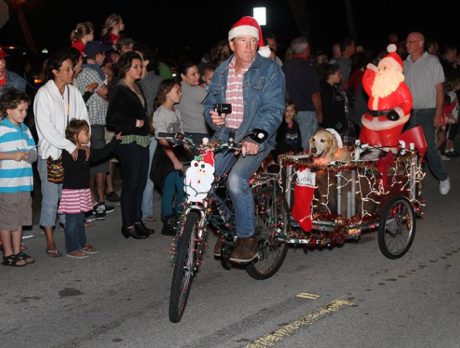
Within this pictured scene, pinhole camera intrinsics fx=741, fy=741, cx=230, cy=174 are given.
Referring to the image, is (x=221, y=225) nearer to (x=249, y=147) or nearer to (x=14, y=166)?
(x=249, y=147)

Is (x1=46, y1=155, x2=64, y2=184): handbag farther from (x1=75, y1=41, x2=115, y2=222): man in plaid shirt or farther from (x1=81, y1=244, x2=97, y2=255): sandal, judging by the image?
(x1=75, y1=41, x2=115, y2=222): man in plaid shirt

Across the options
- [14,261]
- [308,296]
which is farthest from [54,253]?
[308,296]

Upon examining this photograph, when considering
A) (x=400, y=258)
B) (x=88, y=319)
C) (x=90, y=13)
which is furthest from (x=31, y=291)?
(x=90, y=13)

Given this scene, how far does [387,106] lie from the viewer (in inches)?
331

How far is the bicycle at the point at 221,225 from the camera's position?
17.8 feet

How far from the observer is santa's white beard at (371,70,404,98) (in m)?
8.37

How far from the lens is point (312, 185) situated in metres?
6.78

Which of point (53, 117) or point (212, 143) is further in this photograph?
point (53, 117)

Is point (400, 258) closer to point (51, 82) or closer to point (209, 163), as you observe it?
point (209, 163)

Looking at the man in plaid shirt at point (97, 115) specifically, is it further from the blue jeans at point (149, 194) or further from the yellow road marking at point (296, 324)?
the yellow road marking at point (296, 324)

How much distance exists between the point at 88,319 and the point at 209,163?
1.51 meters

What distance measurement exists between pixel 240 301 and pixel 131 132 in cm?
266

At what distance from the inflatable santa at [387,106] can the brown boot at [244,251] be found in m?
2.61

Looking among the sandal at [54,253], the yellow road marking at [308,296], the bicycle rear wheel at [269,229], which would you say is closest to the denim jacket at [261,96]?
the bicycle rear wheel at [269,229]
